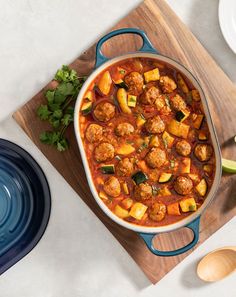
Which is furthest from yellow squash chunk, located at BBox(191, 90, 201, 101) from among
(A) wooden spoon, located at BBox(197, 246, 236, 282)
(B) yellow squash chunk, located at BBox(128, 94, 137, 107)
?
(A) wooden spoon, located at BBox(197, 246, 236, 282)

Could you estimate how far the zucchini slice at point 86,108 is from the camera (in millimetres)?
3086

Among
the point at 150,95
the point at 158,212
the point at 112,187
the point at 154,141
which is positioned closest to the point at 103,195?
the point at 112,187

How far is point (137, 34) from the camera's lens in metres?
3.11

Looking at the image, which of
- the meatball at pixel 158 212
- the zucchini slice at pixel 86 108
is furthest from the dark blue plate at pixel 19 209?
the meatball at pixel 158 212

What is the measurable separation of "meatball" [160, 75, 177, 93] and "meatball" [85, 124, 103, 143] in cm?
45

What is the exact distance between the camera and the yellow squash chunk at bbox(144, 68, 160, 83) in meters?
3.11

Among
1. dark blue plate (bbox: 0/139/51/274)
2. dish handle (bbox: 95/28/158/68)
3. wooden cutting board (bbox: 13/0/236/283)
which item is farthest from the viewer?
dark blue plate (bbox: 0/139/51/274)

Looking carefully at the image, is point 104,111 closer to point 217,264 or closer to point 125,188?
point 125,188

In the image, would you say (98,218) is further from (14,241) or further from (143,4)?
(143,4)

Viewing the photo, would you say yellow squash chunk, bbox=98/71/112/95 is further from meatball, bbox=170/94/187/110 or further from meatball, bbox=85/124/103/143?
meatball, bbox=170/94/187/110

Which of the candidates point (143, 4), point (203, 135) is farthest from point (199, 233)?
point (143, 4)

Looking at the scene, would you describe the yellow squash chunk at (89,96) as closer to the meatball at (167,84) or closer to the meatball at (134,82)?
the meatball at (134,82)

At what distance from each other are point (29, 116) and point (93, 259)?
106cm

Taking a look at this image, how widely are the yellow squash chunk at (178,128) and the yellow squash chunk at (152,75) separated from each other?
0.91 feet
